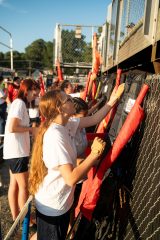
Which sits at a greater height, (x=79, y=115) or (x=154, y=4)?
(x=154, y=4)

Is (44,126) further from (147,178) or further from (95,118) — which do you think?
(95,118)

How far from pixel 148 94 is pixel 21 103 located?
183 centimetres

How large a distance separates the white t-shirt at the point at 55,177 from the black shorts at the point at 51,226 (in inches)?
1.9

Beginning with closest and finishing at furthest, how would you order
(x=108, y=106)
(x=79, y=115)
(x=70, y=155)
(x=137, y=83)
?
(x=70, y=155), (x=137, y=83), (x=108, y=106), (x=79, y=115)

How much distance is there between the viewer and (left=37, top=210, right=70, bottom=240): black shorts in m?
2.48

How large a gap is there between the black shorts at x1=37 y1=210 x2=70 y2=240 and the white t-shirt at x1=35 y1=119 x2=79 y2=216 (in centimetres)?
5

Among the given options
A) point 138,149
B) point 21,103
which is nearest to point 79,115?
point 21,103

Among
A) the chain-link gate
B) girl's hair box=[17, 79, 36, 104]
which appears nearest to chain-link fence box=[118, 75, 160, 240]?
girl's hair box=[17, 79, 36, 104]

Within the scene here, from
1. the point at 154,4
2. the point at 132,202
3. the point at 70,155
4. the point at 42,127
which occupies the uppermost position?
the point at 154,4

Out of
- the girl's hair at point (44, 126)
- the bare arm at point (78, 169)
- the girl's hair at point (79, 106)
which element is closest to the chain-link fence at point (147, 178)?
the bare arm at point (78, 169)

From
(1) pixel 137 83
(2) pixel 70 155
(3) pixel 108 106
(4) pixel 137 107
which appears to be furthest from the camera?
(3) pixel 108 106

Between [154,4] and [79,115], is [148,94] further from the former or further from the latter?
[79,115]

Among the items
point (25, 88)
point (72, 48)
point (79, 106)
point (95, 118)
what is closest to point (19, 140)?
point (25, 88)

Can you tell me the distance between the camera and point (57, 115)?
2.46 meters
